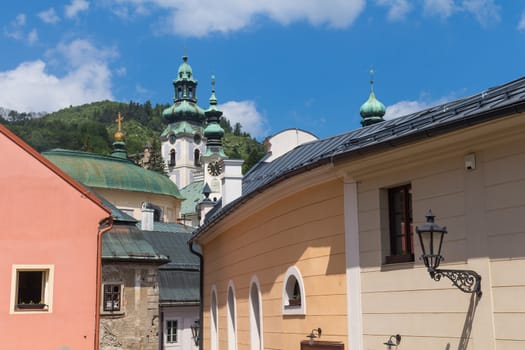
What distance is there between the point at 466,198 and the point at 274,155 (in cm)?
1195

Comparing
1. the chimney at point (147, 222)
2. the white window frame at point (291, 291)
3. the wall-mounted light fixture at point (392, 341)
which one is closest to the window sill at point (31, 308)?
the white window frame at point (291, 291)

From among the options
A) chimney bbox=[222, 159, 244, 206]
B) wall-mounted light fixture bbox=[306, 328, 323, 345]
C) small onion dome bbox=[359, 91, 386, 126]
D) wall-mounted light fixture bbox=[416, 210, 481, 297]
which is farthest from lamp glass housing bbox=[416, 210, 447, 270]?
small onion dome bbox=[359, 91, 386, 126]

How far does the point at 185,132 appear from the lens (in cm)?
11194

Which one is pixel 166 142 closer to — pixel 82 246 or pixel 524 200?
pixel 82 246

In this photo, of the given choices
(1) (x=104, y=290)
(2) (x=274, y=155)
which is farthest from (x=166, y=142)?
(2) (x=274, y=155)

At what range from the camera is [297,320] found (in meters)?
11.8

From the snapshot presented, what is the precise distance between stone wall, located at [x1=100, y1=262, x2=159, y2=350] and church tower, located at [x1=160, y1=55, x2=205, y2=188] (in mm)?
83027

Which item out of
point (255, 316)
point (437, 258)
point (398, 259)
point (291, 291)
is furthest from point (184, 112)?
point (437, 258)

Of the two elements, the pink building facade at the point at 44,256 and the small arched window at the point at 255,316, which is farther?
the pink building facade at the point at 44,256

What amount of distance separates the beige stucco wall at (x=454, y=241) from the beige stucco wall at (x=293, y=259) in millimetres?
761

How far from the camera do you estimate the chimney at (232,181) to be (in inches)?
710

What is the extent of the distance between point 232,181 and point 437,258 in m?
10.8

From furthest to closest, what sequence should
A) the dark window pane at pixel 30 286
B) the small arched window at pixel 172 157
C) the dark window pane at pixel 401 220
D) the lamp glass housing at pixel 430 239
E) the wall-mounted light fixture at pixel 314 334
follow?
1. the small arched window at pixel 172 157
2. the dark window pane at pixel 30 286
3. the wall-mounted light fixture at pixel 314 334
4. the dark window pane at pixel 401 220
5. the lamp glass housing at pixel 430 239

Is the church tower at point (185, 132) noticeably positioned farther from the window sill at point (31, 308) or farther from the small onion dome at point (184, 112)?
the window sill at point (31, 308)
